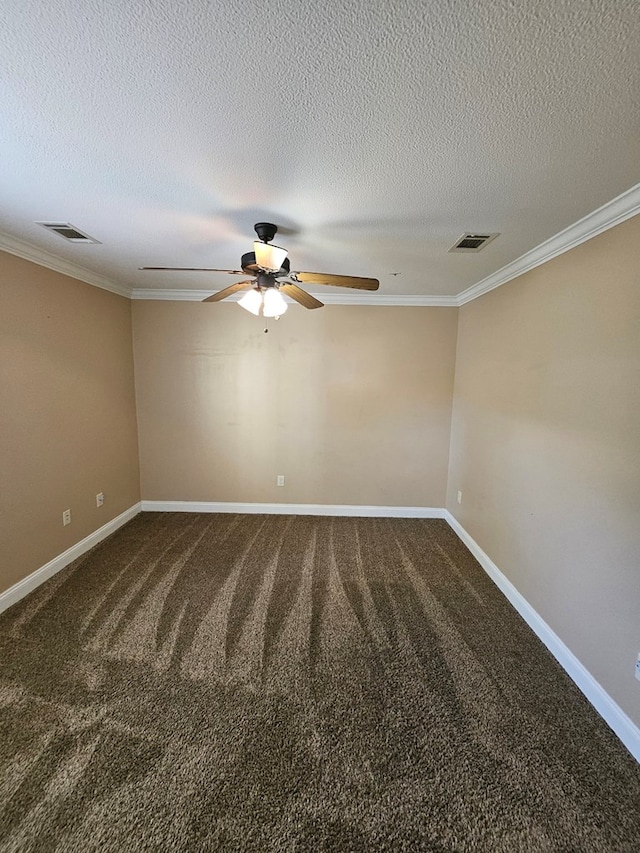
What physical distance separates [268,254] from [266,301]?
1.28ft

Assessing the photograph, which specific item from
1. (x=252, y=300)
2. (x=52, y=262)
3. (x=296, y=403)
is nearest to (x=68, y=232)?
(x=52, y=262)

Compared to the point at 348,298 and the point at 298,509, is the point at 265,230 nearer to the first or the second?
the point at 348,298

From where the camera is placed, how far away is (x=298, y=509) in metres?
3.85

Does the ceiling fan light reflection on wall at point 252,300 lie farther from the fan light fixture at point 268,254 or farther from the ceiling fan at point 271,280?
the fan light fixture at point 268,254

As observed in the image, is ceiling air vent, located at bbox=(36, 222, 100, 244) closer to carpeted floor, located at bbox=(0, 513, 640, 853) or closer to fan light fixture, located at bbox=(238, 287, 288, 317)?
fan light fixture, located at bbox=(238, 287, 288, 317)

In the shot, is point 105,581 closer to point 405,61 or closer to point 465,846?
point 465,846

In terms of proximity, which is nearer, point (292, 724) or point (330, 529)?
point (292, 724)

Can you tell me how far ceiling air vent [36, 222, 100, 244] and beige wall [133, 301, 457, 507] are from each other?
136cm

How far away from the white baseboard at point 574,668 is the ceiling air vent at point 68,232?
3731mm

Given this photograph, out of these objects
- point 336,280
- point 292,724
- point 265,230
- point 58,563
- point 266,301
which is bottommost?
point 292,724

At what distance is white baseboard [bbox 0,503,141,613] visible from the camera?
2.27 metres

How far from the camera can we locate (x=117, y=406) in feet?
11.0

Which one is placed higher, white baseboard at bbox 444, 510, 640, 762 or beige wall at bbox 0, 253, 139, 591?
beige wall at bbox 0, 253, 139, 591

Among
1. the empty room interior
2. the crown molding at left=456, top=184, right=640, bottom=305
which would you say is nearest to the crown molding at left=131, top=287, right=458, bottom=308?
the empty room interior
